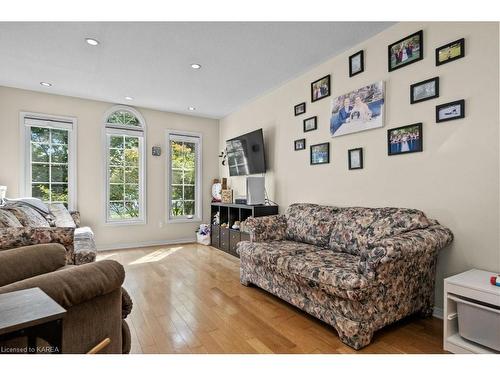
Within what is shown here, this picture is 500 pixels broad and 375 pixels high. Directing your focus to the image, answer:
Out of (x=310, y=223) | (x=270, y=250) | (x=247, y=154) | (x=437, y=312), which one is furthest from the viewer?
(x=247, y=154)

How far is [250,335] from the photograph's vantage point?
1.97 meters

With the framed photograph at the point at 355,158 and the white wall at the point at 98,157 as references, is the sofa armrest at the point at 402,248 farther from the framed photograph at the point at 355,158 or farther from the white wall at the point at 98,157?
the white wall at the point at 98,157

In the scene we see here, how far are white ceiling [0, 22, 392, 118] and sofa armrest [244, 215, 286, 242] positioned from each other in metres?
1.87

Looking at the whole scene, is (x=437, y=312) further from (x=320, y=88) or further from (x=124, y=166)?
(x=124, y=166)

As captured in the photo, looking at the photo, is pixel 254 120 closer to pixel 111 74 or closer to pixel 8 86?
pixel 111 74

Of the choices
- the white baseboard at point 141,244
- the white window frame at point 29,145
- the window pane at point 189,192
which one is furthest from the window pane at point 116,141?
the white baseboard at point 141,244

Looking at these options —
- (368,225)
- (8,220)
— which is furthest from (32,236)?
(368,225)

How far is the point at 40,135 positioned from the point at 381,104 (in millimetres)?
4873

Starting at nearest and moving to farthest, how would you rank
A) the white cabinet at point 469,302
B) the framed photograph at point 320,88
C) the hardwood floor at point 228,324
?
1. the white cabinet at point 469,302
2. the hardwood floor at point 228,324
3. the framed photograph at point 320,88

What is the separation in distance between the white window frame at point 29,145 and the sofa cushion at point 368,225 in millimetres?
4148

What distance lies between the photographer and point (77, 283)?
3.73 ft

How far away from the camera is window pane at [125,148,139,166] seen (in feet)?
16.5

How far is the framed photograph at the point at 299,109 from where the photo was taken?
3619mm
